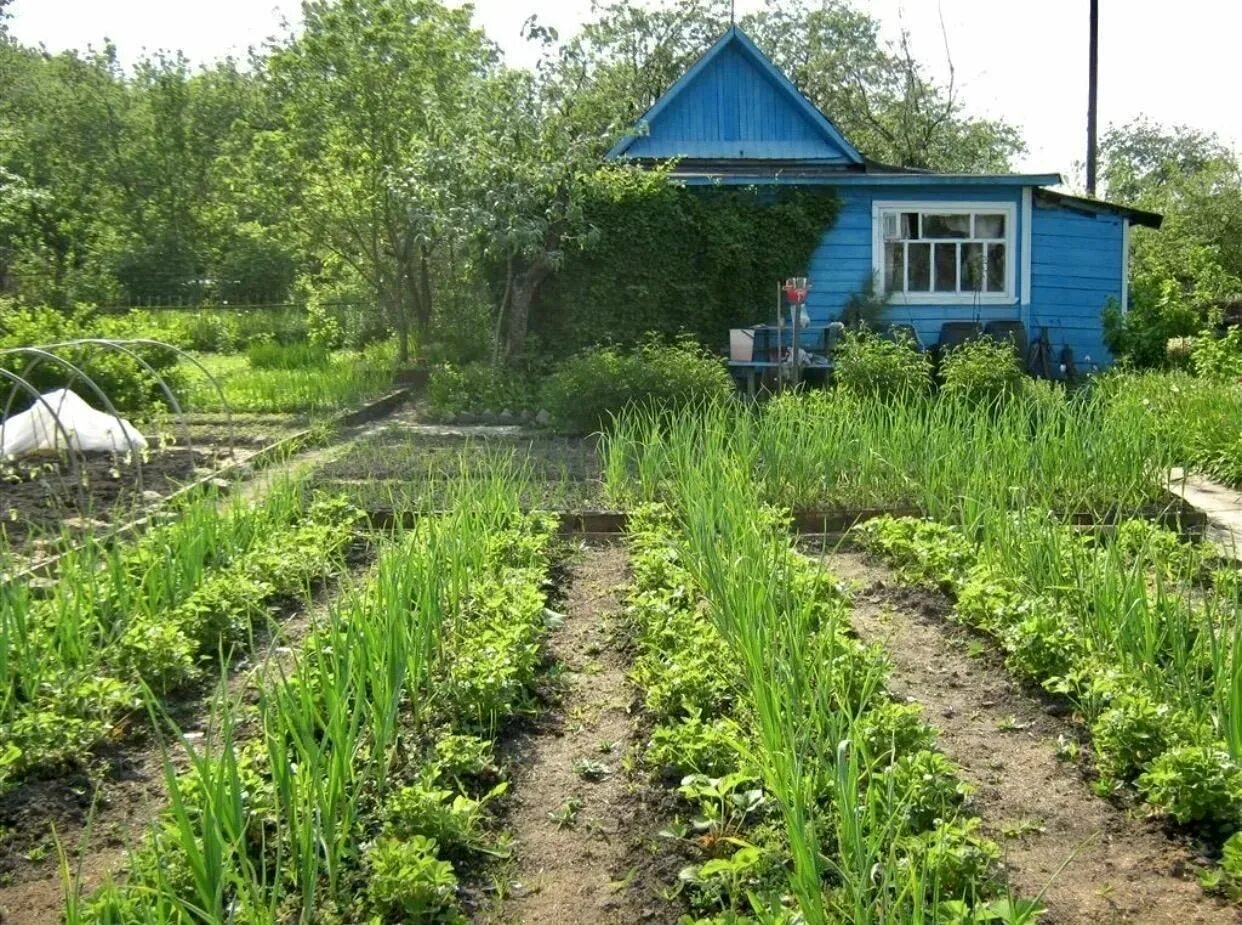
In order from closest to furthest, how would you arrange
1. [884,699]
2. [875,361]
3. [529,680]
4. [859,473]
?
[884,699], [529,680], [859,473], [875,361]

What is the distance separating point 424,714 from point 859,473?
391 cm

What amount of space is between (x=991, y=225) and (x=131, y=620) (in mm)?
13905

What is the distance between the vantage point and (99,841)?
10.1 ft

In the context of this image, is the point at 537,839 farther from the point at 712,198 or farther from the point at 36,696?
the point at 712,198

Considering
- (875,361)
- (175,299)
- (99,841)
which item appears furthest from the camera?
(175,299)

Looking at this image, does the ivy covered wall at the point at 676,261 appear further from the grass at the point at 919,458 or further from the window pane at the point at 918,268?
the grass at the point at 919,458

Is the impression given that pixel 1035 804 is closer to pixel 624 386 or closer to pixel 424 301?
pixel 624 386

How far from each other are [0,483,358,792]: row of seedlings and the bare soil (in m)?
0.87

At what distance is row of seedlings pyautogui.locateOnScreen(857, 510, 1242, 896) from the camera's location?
9.55ft

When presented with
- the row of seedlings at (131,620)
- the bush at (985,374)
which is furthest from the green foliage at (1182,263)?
Answer: the row of seedlings at (131,620)

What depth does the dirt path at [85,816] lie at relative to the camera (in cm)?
281

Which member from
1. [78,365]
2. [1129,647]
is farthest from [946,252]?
[1129,647]

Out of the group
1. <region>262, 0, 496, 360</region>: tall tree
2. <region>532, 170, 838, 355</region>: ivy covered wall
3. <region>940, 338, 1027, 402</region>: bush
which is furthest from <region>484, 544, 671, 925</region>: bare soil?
<region>262, 0, 496, 360</region>: tall tree

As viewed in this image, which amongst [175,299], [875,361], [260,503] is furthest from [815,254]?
[175,299]
